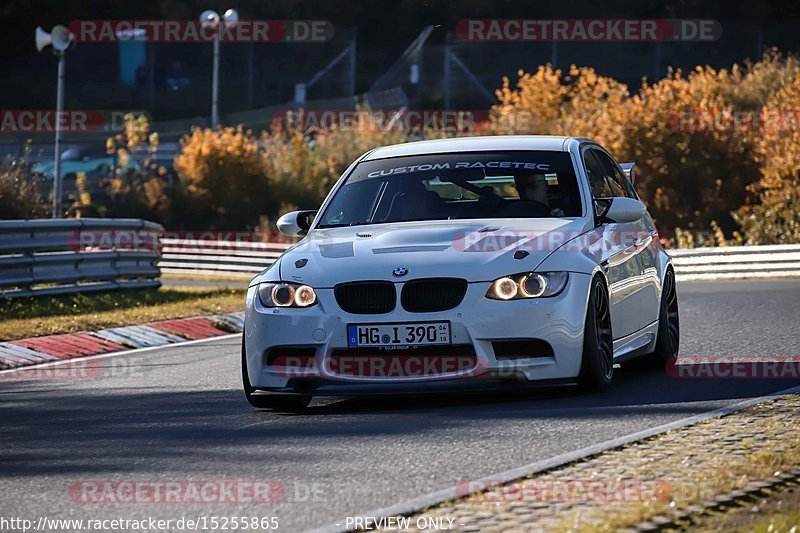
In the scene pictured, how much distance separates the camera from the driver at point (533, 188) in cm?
997

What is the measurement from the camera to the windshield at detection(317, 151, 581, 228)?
9.92 m

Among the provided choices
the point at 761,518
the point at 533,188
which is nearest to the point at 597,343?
the point at 533,188

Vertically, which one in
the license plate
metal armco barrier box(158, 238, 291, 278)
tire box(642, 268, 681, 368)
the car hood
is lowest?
metal armco barrier box(158, 238, 291, 278)

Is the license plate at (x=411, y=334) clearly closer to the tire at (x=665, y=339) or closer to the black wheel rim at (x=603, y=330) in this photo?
the black wheel rim at (x=603, y=330)

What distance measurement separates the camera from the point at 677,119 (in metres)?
48.8

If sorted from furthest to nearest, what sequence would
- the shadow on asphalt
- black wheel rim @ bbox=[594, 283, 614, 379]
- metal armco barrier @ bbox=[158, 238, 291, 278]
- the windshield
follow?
metal armco barrier @ bbox=[158, 238, 291, 278] → the windshield → black wheel rim @ bbox=[594, 283, 614, 379] → the shadow on asphalt

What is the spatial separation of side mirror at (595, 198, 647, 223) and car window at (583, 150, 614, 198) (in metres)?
0.24

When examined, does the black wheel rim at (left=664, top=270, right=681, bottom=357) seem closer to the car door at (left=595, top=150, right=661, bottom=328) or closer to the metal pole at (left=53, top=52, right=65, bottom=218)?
the car door at (left=595, top=150, right=661, bottom=328)

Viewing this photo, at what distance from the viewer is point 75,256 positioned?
724 inches

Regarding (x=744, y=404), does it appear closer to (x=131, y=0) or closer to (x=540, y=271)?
(x=540, y=271)

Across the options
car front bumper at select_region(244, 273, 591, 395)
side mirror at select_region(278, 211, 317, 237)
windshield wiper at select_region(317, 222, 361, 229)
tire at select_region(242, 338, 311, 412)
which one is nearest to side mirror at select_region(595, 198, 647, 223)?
car front bumper at select_region(244, 273, 591, 395)

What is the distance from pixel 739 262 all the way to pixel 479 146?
19.0 m

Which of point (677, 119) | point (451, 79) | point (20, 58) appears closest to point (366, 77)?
point (451, 79)

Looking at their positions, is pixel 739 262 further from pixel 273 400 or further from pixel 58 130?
pixel 273 400
